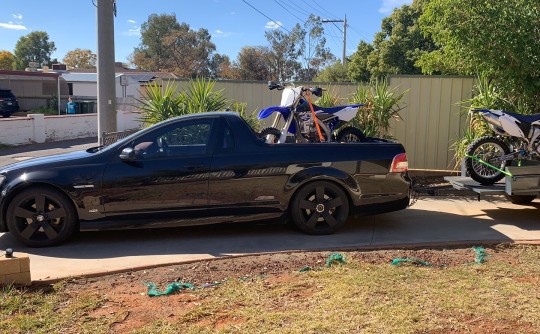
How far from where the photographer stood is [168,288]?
4.45 m

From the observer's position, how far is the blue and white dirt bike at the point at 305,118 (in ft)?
26.7

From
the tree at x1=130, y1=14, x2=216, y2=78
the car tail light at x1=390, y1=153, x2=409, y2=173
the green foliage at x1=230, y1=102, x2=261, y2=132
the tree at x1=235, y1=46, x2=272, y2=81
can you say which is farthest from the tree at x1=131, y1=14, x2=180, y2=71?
the car tail light at x1=390, y1=153, x2=409, y2=173

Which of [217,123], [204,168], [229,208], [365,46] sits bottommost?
[229,208]

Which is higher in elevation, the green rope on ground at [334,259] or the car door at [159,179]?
the car door at [159,179]

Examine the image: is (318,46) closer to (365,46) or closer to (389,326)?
(365,46)

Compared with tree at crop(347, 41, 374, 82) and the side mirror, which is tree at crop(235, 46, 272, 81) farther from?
the side mirror

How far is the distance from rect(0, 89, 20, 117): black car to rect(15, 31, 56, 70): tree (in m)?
65.0

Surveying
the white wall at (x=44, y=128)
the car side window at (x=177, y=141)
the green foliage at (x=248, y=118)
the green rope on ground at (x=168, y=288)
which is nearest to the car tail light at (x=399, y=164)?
the car side window at (x=177, y=141)

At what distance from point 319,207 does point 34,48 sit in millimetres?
99436

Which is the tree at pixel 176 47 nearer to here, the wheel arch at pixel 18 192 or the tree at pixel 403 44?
the tree at pixel 403 44

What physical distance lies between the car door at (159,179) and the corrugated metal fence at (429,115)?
5190mm

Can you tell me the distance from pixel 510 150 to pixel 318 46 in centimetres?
4376

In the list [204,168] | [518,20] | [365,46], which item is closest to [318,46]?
[365,46]

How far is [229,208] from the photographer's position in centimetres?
612
